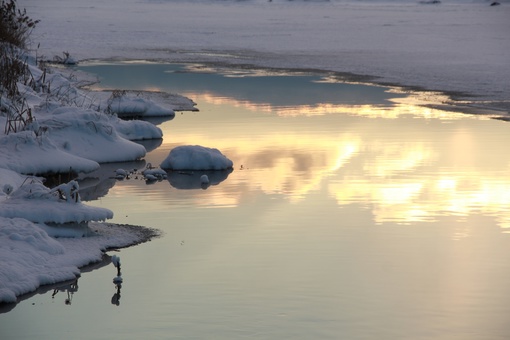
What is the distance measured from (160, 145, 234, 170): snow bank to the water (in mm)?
416

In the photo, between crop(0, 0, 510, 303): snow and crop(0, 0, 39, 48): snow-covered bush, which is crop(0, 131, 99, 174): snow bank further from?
crop(0, 0, 39, 48): snow-covered bush

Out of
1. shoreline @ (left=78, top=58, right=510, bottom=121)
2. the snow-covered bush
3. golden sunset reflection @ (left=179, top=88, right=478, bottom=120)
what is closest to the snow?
shoreline @ (left=78, top=58, right=510, bottom=121)

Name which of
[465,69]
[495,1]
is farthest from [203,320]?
[495,1]

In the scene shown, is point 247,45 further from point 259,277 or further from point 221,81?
point 259,277

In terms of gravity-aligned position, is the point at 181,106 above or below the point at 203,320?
above

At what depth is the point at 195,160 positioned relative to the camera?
14.6 metres

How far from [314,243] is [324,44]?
29.4 m

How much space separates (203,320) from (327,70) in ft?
71.1

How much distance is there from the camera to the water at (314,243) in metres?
8.10

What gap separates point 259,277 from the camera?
9.21 meters

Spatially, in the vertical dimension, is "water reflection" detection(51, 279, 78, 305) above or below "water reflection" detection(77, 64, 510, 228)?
below

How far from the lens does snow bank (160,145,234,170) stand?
14.5 metres

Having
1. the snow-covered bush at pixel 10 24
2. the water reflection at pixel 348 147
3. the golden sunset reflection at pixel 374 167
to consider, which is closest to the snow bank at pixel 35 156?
the water reflection at pixel 348 147

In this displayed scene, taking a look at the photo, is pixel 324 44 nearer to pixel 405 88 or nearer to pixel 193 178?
pixel 405 88
